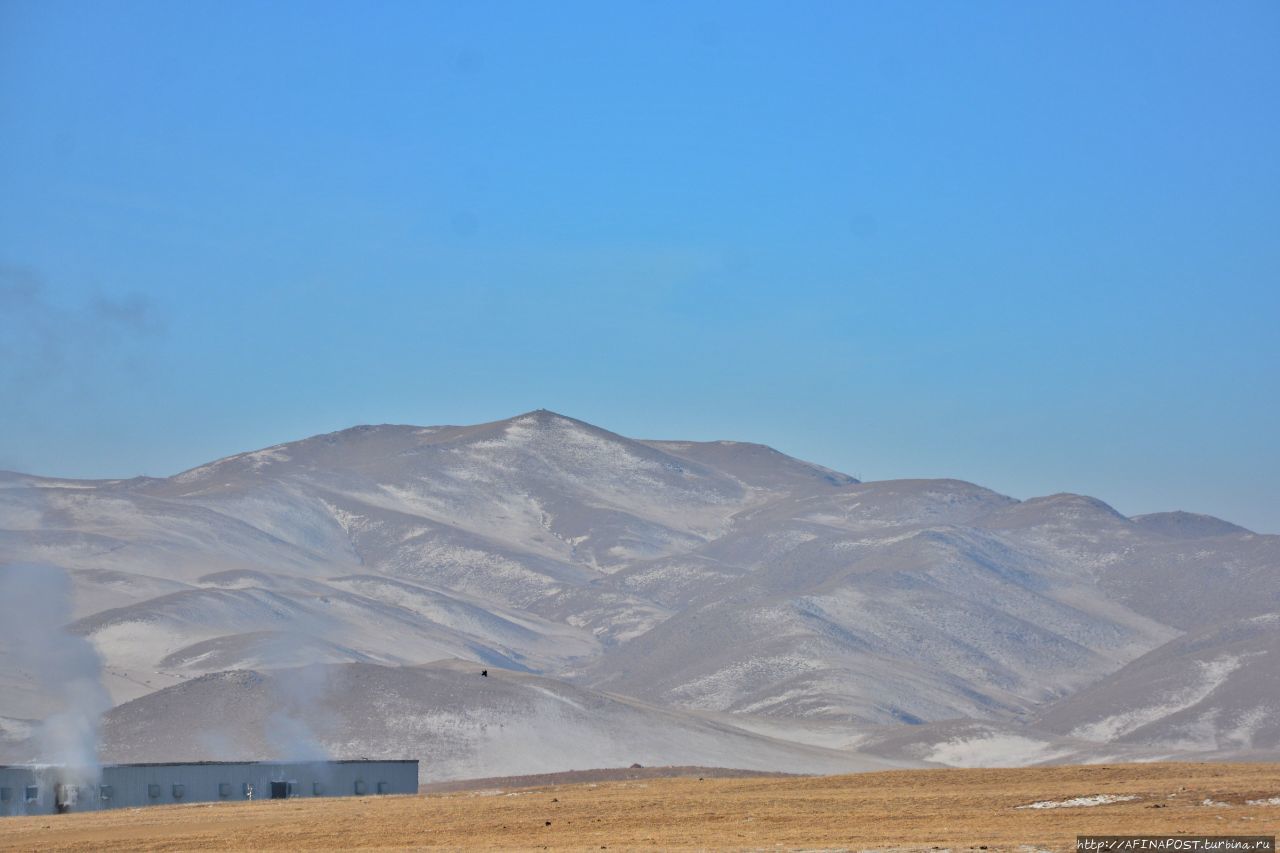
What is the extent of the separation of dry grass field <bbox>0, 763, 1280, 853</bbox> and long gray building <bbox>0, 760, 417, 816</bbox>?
7.92 meters

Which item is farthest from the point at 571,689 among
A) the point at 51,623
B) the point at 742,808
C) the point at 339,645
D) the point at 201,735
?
the point at 742,808

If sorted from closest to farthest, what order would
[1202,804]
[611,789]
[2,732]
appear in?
[1202,804]
[611,789]
[2,732]

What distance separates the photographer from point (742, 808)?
52.4m

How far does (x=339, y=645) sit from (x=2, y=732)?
6934 cm

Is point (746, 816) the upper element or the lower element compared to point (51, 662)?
lower

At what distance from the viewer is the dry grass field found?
42.3 metres

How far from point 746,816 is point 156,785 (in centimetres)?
3452

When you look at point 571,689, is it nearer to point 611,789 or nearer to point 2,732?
point 2,732

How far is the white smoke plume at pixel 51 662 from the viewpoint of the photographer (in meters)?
90.4

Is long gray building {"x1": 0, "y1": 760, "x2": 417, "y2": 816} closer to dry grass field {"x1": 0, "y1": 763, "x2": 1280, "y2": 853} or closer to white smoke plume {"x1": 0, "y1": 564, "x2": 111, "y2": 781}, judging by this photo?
white smoke plume {"x1": 0, "y1": 564, "x2": 111, "y2": 781}

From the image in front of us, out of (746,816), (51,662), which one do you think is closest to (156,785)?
(746,816)

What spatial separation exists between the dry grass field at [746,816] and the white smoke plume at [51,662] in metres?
25.1

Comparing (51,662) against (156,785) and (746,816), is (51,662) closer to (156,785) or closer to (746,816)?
(156,785)

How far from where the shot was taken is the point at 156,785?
75000 mm
